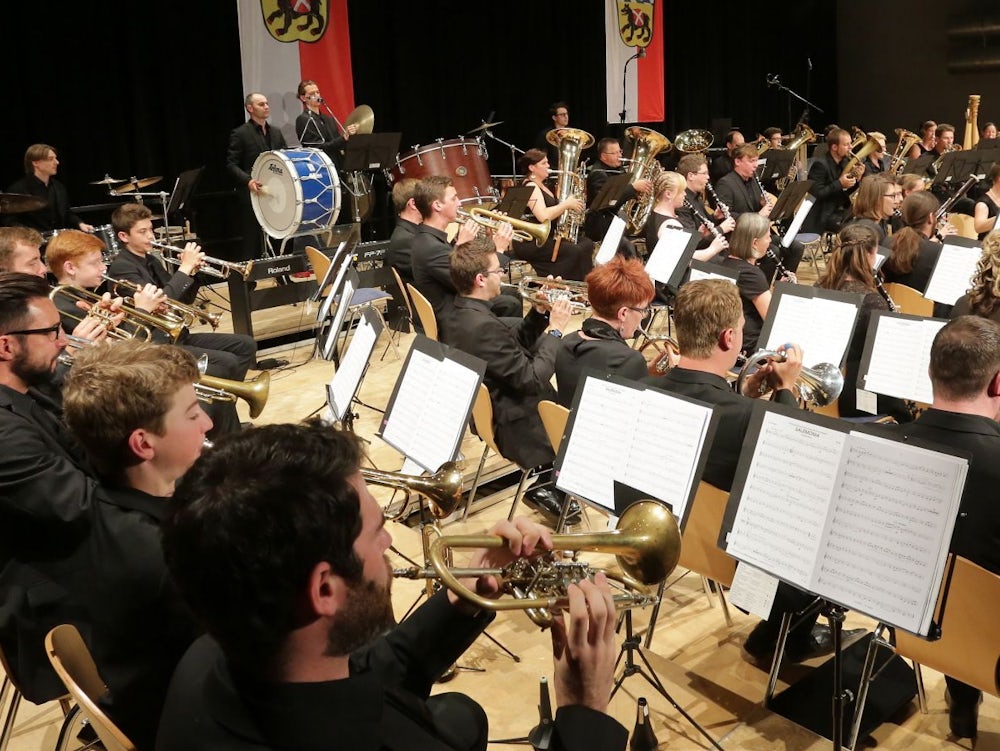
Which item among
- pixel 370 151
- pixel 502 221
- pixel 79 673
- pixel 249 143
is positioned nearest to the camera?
pixel 79 673

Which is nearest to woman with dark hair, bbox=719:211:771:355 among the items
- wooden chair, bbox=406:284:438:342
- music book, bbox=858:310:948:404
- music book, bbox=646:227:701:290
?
music book, bbox=646:227:701:290

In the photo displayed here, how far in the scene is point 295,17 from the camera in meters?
9.71

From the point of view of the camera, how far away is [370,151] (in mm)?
8539

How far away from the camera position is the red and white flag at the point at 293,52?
9422 millimetres

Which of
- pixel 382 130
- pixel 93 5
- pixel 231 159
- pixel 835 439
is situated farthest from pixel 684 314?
pixel 382 130

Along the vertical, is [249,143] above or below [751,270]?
above

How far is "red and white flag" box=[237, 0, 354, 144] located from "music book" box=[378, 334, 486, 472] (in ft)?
23.4

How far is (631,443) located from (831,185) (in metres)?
8.11

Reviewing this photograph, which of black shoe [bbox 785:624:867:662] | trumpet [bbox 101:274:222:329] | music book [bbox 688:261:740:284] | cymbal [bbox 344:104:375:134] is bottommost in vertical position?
black shoe [bbox 785:624:867:662]

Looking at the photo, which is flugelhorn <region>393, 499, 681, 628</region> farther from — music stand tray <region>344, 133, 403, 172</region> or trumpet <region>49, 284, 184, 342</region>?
music stand tray <region>344, 133, 403, 172</region>

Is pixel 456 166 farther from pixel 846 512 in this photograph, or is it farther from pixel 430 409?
pixel 846 512

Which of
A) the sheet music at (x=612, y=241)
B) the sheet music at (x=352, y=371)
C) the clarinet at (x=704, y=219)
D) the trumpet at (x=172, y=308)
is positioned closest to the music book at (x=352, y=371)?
the sheet music at (x=352, y=371)

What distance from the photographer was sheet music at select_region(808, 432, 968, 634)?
80.7 inches

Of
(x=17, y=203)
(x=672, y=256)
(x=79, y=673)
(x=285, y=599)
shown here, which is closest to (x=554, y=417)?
(x=79, y=673)
